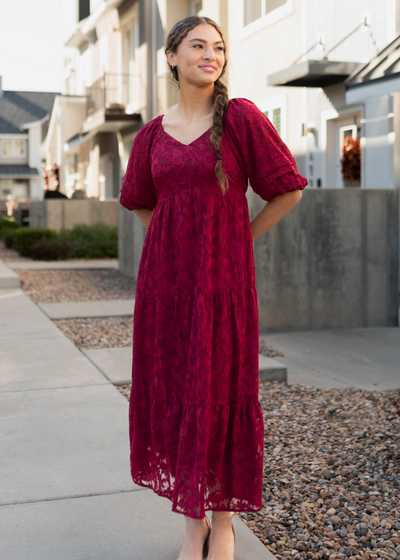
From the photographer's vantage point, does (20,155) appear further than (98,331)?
Yes

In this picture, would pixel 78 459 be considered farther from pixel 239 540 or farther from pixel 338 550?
pixel 338 550

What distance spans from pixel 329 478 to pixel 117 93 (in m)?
17.3

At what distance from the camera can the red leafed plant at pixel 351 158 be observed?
8898mm

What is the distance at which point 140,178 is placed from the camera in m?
2.53

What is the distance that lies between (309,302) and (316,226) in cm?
83

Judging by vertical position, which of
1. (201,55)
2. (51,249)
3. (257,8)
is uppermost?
(257,8)

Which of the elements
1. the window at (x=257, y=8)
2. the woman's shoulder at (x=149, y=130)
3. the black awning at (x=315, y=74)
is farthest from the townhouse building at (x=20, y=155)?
the woman's shoulder at (x=149, y=130)

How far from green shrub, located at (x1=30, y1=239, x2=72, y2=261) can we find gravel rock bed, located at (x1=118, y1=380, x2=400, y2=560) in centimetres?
997

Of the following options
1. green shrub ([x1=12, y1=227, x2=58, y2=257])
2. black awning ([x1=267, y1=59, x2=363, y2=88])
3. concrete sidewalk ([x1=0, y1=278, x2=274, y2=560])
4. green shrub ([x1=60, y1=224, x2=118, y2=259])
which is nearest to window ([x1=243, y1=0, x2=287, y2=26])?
black awning ([x1=267, y1=59, x2=363, y2=88])

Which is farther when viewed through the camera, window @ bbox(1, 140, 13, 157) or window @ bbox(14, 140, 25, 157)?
window @ bbox(14, 140, 25, 157)

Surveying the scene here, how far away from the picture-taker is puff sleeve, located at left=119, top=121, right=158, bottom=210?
8.11ft

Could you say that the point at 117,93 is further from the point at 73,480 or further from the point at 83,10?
the point at 73,480

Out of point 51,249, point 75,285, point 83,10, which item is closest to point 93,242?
point 51,249

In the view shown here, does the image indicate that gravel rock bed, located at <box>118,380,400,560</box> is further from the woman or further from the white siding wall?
the white siding wall
